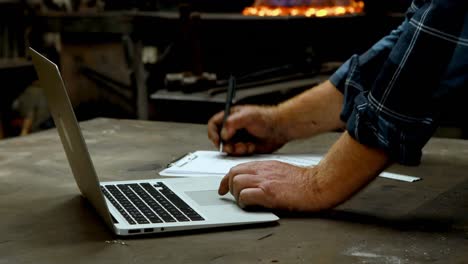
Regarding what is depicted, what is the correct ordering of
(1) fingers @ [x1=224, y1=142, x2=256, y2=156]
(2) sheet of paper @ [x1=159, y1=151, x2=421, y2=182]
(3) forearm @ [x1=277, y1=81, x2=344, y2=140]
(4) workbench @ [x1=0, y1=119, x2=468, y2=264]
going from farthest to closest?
(3) forearm @ [x1=277, y1=81, x2=344, y2=140] < (1) fingers @ [x1=224, y1=142, x2=256, y2=156] < (2) sheet of paper @ [x1=159, y1=151, x2=421, y2=182] < (4) workbench @ [x1=0, y1=119, x2=468, y2=264]

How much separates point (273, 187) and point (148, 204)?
22cm

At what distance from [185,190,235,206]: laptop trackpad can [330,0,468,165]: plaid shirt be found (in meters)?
0.27

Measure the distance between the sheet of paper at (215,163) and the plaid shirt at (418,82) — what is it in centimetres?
34

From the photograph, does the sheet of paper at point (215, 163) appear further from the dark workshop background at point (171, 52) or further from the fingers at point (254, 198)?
the dark workshop background at point (171, 52)

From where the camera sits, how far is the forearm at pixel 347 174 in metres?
1.33

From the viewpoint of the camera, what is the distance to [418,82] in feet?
4.17

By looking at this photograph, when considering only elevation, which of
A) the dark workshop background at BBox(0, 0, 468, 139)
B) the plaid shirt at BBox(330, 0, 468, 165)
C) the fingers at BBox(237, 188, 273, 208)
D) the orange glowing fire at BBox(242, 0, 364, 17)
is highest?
the plaid shirt at BBox(330, 0, 468, 165)

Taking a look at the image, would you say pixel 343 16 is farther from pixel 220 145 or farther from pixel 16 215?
pixel 16 215

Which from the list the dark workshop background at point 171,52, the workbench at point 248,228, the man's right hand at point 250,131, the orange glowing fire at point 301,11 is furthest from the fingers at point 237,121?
the orange glowing fire at point 301,11

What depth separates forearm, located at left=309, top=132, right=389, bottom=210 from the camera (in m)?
1.33

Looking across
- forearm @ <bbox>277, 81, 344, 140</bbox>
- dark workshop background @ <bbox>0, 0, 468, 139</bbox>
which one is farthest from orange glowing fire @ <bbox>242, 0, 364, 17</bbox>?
forearm @ <bbox>277, 81, 344, 140</bbox>

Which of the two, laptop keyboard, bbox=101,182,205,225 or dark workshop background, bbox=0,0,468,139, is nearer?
laptop keyboard, bbox=101,182,205,225

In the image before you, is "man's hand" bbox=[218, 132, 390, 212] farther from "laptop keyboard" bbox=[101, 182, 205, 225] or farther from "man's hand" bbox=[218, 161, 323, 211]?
"laptop keyboard" bbox=[101, 182, 205, 225]

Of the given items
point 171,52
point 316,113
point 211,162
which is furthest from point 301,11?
point 211,162
